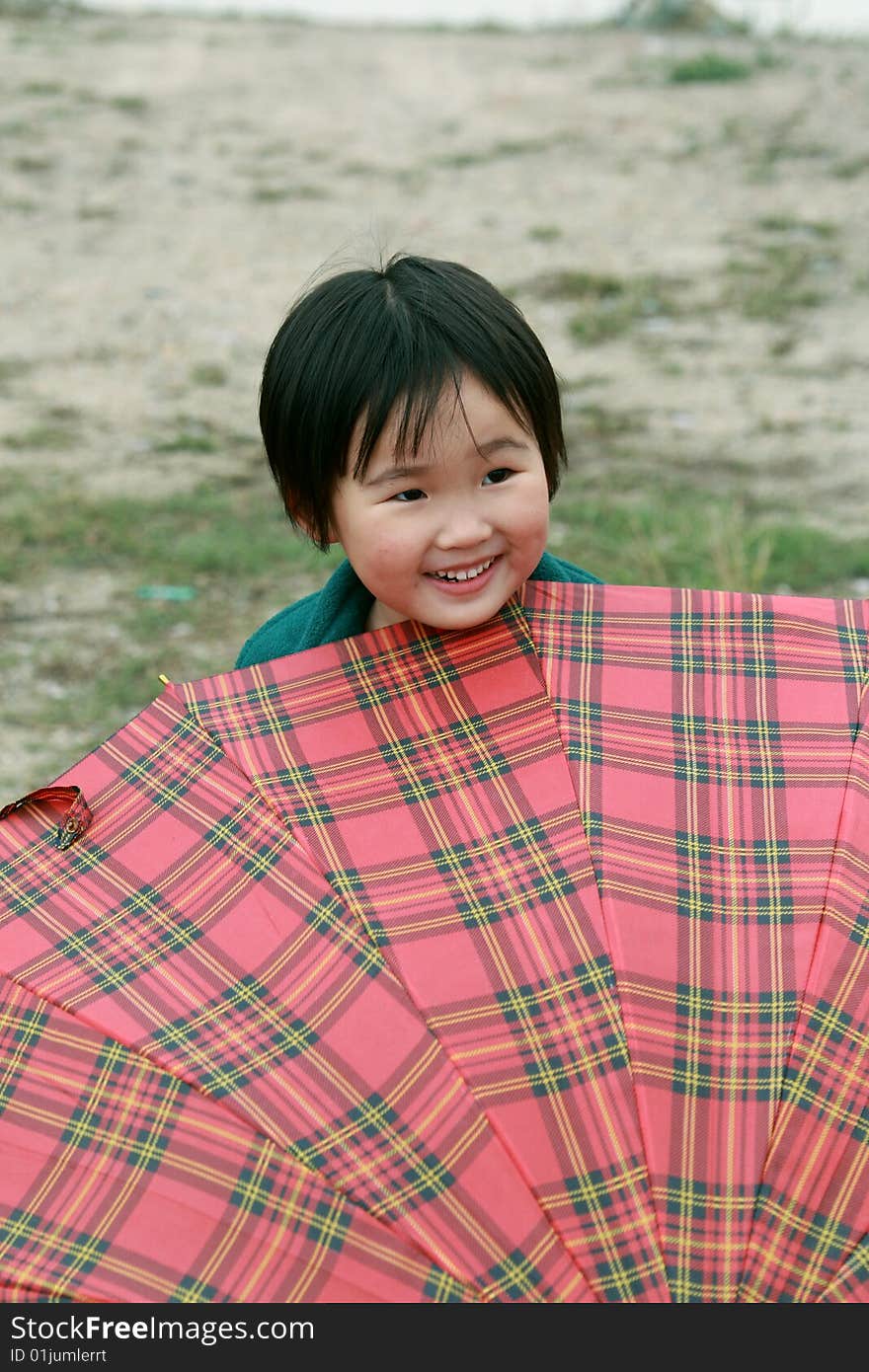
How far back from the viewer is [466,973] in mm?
1704

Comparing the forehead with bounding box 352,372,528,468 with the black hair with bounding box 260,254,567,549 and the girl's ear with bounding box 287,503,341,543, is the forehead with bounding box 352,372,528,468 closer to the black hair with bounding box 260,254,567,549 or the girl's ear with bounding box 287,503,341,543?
the black hair with bounding box 260,254,567,549

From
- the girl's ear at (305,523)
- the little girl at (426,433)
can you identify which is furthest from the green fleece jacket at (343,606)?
the little girl at (426,433)

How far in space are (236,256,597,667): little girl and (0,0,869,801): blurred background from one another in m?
1.52

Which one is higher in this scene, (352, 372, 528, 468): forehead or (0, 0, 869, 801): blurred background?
(0, 0, 869, 801): blurred background

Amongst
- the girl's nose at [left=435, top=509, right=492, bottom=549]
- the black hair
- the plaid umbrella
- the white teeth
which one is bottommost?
the plaid umbrella

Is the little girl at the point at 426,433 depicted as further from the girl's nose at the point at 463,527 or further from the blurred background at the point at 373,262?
the blurred background at the point at 373,262

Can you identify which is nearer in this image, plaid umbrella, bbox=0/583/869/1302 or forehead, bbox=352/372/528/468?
plaid umbrella, bbox=0/583/869/1302

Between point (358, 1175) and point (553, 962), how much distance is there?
1.03ft

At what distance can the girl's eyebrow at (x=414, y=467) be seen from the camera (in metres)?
1.98

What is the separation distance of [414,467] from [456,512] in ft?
0.27

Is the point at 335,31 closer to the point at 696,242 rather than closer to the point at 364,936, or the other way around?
the point at 696,242

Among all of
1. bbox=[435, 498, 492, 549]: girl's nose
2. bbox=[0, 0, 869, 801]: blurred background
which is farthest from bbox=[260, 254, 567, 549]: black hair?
bbox=[0, 0, 869, 801]: blurred background

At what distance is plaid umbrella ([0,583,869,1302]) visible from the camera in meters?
1.57

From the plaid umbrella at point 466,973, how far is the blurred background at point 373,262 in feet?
6.45
